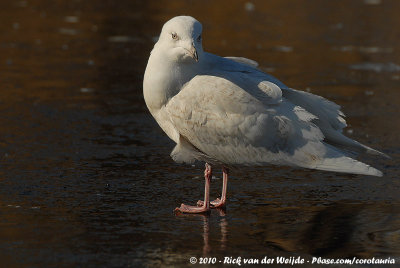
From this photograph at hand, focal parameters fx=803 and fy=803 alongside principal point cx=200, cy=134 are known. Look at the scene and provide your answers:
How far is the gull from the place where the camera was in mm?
6523

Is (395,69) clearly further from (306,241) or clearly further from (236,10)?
(306,241)

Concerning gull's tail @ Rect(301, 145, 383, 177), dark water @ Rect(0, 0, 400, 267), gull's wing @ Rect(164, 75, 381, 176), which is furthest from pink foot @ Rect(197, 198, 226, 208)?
gull's tail @ Rect(301, 145, 383, 177)

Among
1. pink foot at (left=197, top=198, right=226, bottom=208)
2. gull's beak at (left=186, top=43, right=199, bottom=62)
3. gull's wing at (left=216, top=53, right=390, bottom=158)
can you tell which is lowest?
pink foot at (left=197, top=198, right=226, bottom=208)

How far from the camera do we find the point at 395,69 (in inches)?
505

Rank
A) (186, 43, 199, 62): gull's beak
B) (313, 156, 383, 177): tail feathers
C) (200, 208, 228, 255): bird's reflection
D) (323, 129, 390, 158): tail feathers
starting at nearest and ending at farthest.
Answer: (200, 208, 228, 255): bird's reflection, (186, 43, 199, 62): gull's beak, (313, 156, 383, 177): tail feathers, (323, 129, 390, 158): tail feathers

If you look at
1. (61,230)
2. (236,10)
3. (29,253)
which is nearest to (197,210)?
(61,230)

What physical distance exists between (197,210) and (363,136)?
10.7ft

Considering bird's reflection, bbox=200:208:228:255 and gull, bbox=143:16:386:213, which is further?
gull, bbox=143:16:386:213

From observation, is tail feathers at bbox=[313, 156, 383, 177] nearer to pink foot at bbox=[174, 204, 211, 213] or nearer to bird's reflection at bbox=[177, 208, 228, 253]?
bird's reflection at bbox=[177, 208, 228, 253]

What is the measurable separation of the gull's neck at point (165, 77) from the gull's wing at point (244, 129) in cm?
7

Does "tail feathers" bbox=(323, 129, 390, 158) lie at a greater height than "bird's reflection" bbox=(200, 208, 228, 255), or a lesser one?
greater

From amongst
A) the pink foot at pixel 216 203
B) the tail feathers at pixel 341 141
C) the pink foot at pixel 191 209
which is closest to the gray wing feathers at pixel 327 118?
the tail feathers at pixel 341 141

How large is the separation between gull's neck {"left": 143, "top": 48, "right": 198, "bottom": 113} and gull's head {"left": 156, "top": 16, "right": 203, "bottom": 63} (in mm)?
54

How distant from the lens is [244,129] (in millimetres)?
6578
